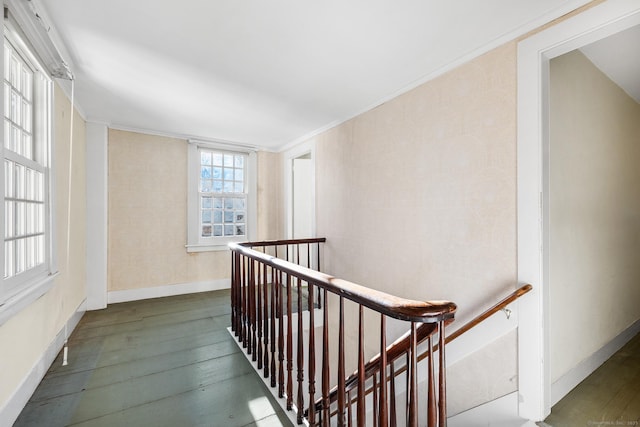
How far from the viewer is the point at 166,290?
4094mm

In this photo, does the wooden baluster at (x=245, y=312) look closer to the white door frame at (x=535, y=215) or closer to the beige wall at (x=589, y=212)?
the white door frame at (x=535, y=215)

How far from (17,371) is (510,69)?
3.60 m

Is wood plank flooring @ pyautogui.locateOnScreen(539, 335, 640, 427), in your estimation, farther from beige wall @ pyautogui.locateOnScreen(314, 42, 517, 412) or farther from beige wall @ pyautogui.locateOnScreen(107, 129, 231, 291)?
beige wall @ pyautogui.locateOnScreen(107, 129, 231, 291)

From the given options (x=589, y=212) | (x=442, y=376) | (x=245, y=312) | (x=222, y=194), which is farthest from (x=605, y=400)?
(x=222, y=194)

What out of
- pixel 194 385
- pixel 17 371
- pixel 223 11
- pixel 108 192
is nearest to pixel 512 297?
pixel 194 385

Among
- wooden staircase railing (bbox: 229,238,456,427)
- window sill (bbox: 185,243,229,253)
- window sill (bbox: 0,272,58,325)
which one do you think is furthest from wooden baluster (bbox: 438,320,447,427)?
window sill (bbox: 185,243,229,253)

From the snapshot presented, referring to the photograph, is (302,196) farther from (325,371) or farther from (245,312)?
(325,371)

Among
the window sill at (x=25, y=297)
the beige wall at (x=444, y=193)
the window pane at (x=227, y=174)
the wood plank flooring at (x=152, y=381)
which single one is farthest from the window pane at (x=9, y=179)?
the window pane at (x=227, y=174)

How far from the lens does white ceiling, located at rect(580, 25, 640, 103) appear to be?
1942mm

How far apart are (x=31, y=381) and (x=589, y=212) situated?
4.16 m

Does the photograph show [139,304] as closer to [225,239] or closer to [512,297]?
[225,239]

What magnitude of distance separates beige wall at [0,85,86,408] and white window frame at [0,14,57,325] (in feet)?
0.39

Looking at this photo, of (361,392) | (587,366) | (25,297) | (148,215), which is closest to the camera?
(361,392)

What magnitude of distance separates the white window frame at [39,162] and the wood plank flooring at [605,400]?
3182mm
